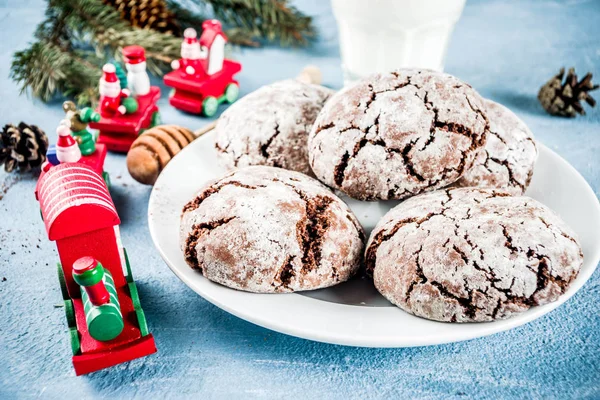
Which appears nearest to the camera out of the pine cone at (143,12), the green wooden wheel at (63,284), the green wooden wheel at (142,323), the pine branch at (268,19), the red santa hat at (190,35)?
the green wooden wheel at (142,323)

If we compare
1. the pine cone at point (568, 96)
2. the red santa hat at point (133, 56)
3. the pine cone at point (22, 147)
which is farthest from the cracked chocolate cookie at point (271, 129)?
the pine cone at point (568, 96)

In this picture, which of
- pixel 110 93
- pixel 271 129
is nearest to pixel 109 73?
pixel 110 93

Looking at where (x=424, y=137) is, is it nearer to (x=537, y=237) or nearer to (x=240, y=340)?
(x=537, y=237)

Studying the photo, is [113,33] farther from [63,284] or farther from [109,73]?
[63,284]

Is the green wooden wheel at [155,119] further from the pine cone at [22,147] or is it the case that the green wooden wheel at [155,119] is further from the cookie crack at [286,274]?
the cookie crack at [286,274]

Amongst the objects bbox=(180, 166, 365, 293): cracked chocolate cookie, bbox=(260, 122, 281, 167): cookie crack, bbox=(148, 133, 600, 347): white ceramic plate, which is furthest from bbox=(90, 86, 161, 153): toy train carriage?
bbox=(180, 166, 365, 293): cracked chocolate cookie

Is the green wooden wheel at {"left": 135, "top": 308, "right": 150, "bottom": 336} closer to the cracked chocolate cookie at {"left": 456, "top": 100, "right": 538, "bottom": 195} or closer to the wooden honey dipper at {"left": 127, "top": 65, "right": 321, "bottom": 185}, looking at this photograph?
the wooden honey dipper at {"left": 127, "top": 65, "right": 321, "bottom": 185}

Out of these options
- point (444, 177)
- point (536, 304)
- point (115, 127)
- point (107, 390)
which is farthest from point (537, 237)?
point (115, 127)
